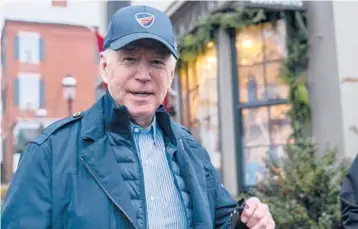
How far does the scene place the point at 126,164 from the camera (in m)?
1.82

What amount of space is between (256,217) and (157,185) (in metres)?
0.36

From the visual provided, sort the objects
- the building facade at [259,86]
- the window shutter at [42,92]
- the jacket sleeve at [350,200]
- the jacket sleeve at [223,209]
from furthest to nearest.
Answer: the window shutter at [42,92]
the building facade at [259,86]
the jacket sleeve at [350,200]
the jacket sleeve at [223,209]

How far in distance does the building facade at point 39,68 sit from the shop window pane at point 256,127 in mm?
20916

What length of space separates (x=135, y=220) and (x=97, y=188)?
0.52 feet

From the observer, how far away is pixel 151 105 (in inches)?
74.2

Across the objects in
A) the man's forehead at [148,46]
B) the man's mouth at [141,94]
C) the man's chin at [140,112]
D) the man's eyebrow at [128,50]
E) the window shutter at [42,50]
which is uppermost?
the window shutter at [42,50]

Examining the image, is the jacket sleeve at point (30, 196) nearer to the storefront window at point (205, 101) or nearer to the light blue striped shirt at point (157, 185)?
the light blue striped shirt at point (157, 185)

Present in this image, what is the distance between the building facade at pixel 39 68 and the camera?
28.7 meters

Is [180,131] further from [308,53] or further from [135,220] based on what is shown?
[308,53]

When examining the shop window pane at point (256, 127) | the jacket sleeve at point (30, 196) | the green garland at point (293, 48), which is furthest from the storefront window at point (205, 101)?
the jacket sleeve at point (30, 196)

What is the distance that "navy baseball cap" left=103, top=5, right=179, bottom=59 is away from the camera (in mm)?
1814

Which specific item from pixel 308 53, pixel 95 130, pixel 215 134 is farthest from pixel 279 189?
pixel 95 130

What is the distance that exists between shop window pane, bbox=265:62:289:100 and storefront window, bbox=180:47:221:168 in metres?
1.02

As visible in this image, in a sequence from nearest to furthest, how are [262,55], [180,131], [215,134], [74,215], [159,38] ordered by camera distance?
[74,215] < [159,38] < [180,131] < [262,55] < [215,134]
